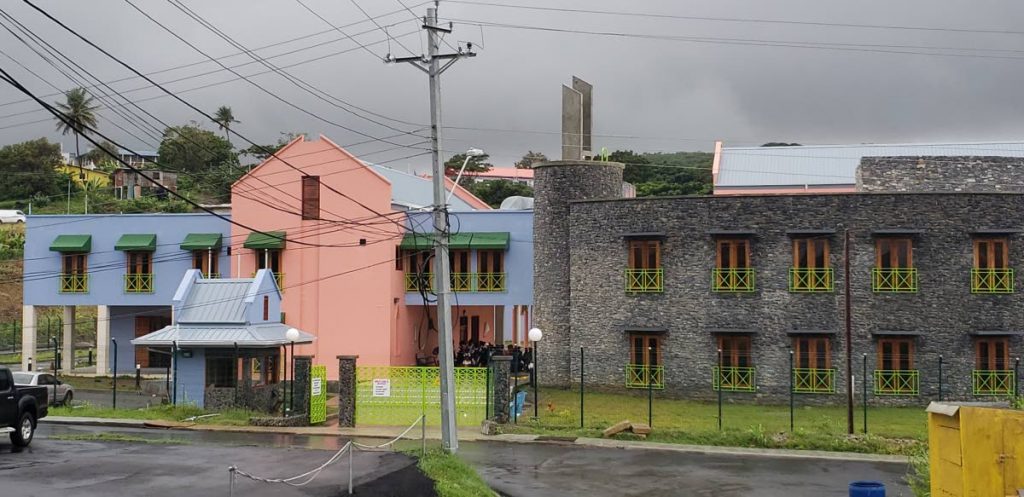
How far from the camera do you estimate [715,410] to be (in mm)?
34375

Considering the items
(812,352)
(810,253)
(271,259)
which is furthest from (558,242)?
(271,259)

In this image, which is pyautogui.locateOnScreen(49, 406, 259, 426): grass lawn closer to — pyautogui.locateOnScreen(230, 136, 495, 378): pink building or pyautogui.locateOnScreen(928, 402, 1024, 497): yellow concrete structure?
pyautogui.locateOnScreen(230, 136, 495, 378): pink building

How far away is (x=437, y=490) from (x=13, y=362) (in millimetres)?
42687

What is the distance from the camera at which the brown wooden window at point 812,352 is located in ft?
117

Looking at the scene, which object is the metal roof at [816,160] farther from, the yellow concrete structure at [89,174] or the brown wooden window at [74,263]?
the yellow concrete structure at [89,174]

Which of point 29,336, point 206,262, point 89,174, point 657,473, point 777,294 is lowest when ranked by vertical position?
point 657,473

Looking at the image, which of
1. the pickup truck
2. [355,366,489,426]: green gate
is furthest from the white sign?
the pickup truck

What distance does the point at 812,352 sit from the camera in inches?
1410

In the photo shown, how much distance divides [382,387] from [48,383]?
474 inches

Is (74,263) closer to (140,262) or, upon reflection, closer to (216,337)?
(140,262)

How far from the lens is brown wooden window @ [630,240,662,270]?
1480 inches

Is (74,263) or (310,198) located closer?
(310,198)

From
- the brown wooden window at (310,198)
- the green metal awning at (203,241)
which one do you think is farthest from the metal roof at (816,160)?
the green metal awning at (203,241)

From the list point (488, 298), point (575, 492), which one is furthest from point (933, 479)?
point (488, 298)
